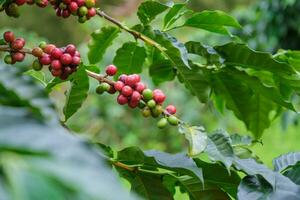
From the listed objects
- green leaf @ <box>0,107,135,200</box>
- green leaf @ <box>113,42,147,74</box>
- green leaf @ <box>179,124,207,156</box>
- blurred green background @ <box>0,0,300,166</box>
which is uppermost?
green leaf @ <box>0,107,135,200</box>

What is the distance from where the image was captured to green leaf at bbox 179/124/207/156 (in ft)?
2.05

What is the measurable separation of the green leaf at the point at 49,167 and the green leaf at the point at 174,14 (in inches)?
19.4

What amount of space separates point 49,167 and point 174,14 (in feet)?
1.78

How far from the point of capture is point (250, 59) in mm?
792

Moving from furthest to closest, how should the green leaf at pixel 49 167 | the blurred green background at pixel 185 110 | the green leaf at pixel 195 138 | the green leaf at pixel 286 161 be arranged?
1. the blurred green background at pixel 185 110
2. the green leaf at pixel 286 161
3. the green leaf at pixel 195 138
4. the green leaf at pixel 49 167

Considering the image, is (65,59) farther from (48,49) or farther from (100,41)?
(100,41)

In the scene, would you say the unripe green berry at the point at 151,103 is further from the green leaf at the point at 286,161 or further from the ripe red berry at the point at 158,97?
the green leaf at the point at 286,161

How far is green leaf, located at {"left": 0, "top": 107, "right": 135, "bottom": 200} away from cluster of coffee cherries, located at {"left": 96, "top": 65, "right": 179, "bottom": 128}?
336 millimetres

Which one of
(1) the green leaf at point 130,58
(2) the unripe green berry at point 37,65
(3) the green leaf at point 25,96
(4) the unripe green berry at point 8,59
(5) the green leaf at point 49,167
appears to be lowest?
(1) the green leaf at point 130,58

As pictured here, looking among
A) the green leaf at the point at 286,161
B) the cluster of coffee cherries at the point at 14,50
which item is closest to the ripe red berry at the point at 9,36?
the cluster of coffee cherries at the point at 14,50

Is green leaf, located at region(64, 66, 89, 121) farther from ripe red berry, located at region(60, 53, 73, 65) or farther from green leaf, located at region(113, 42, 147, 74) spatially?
green leaf, located at region(113, 42, 147, 74)

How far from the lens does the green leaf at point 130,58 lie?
877mm

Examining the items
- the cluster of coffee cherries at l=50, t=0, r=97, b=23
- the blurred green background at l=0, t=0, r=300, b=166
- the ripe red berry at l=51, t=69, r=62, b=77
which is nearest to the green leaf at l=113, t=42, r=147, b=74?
the cluster of coffee cherries at l=50, t=0, r=97, b=23

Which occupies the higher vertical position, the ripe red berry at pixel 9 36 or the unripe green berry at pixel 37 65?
the ripe red berry at pixel 9 36
